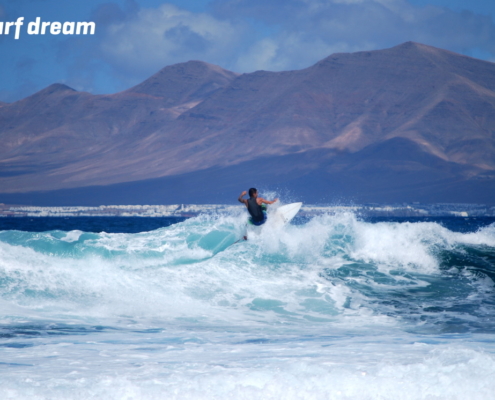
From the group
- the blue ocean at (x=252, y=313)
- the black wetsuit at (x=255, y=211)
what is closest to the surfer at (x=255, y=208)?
the black wetsuit at (x=255, y=211)

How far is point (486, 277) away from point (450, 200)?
15431 cm

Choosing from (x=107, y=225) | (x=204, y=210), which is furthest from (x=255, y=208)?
(x=204, y=210)

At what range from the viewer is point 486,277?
44.6 ft

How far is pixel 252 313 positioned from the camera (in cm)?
1072

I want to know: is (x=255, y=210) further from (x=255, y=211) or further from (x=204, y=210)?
(x=204, y=210)

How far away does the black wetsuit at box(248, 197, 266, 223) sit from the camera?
16188mm

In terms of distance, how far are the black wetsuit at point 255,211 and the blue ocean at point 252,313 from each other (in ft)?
1.33

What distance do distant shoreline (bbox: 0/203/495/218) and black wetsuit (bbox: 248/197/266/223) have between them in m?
115

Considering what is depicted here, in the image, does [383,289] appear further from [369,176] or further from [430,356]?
[369,176]

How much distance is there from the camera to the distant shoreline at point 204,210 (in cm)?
14150

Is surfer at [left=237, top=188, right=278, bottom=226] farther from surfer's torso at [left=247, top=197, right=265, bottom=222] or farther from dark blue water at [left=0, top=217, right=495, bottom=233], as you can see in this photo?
dark blue water at [left=0, top=217, right=495, bottom=233]

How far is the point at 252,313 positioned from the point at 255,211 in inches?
231

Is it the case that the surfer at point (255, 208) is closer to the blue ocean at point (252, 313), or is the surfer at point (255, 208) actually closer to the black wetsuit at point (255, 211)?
the black wetsuit at point (255, 211)

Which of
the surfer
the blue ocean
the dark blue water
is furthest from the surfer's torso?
the dark blue water
